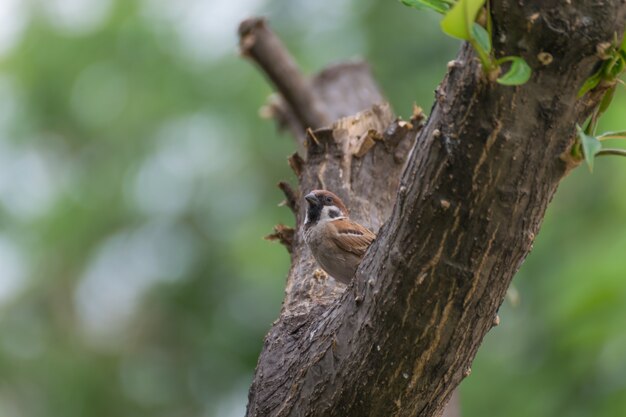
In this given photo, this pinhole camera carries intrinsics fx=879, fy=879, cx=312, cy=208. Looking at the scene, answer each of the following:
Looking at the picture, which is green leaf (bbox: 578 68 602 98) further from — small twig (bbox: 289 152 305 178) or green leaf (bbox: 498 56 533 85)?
small twig (bbox: 289 152 305 178)

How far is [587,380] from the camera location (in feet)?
14.8

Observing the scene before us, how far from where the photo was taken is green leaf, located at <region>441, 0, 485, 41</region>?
208 cm

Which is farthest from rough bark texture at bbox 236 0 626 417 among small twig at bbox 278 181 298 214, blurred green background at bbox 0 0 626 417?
blurred green background at bbox 0 0 626 417

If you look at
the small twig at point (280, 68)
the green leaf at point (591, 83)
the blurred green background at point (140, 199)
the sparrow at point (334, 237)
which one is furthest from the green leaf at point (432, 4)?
the blurred green background at point (140, 199)

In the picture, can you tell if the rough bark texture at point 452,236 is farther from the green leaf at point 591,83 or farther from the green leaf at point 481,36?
the green leaf at point 481,36

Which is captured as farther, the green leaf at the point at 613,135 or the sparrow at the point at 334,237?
the sparrow at the point at 334,237

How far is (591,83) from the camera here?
2383mm

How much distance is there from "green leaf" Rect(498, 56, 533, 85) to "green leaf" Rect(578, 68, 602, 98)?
196mm

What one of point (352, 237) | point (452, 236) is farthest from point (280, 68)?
point (452, 236)

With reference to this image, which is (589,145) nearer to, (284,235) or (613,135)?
(613,135)

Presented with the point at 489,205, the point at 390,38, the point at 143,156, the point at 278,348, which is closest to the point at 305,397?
the point at 278,348

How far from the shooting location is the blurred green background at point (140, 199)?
7.86 meters

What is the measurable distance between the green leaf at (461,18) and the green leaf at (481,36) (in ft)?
0.10

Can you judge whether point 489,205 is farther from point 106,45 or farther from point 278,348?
point 106,45
